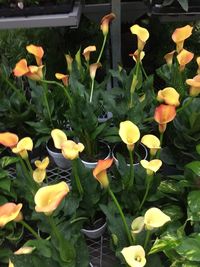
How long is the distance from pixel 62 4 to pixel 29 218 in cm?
70

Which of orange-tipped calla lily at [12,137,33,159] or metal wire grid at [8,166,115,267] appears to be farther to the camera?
metal wire grid at [8,166,115,267]

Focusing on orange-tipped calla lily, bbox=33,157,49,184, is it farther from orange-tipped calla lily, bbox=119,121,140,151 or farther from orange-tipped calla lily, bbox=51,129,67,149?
orange-tipped calla lily, bbox=119,121,140,151

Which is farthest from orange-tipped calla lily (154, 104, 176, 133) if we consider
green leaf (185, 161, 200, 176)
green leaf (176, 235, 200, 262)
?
green leaf (176, 235, 200, 262)

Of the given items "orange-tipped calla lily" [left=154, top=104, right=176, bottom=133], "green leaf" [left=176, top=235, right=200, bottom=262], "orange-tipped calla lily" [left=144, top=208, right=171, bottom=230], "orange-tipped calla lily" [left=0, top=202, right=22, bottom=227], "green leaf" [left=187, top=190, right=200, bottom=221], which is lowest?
"green leaf" [left=187, top=190, right=200, bottom=221]

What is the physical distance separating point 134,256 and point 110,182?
0.30 m

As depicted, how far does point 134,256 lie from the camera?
1.98 ft

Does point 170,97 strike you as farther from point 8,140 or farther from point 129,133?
point 8,140

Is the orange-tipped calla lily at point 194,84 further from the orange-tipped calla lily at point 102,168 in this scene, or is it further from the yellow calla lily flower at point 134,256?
the yellow calla lily flower at point 134,256

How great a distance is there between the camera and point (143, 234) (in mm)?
753

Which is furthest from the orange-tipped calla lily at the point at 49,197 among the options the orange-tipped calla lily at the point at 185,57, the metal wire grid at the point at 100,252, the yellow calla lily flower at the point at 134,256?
the orange-tipped calla lily at the point at 185,57

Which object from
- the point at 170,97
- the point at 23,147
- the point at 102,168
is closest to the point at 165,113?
the point at 170,97

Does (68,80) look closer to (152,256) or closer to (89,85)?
(89,85)

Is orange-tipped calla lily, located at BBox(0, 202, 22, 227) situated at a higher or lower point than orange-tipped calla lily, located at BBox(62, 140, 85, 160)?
lower

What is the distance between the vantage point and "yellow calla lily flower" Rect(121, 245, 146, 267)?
1.89 feet
